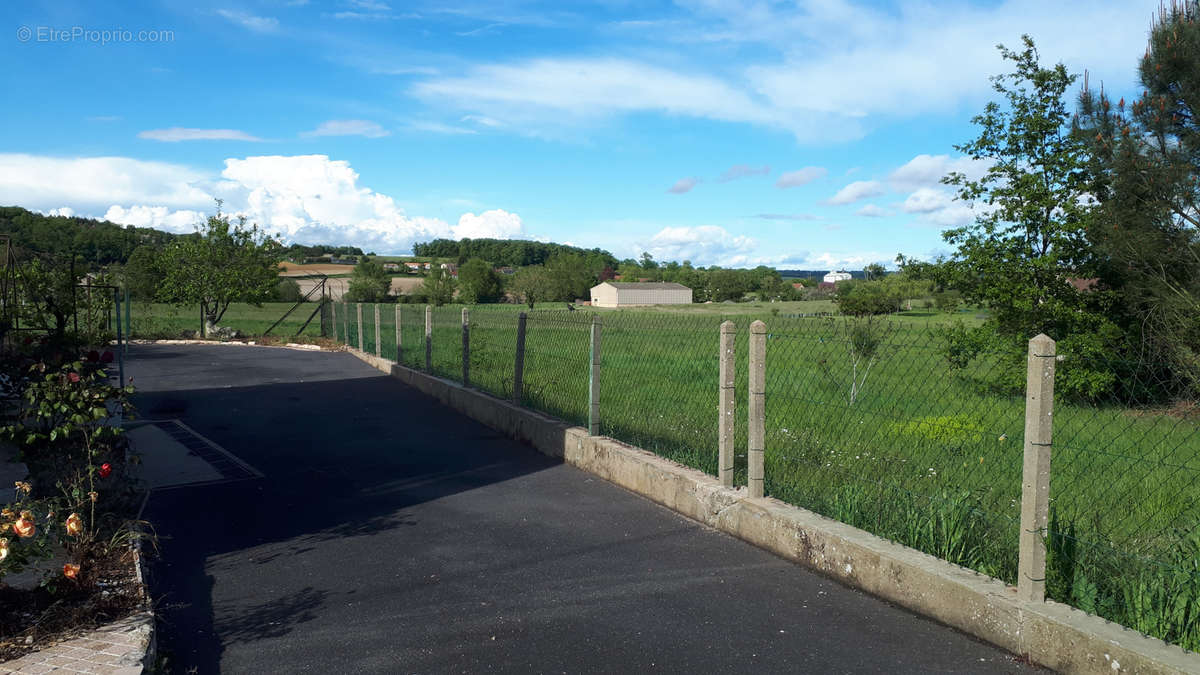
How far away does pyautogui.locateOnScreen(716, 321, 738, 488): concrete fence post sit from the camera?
6180 millimetres

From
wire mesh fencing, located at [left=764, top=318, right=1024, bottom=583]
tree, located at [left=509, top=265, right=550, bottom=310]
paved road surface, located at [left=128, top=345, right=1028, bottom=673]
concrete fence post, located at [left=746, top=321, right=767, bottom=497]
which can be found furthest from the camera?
tree, located at [left=509, top=265, right=550, bottom=310]

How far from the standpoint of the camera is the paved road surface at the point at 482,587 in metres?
3.97

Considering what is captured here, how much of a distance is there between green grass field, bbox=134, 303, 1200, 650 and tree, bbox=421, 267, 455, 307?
53.7 m

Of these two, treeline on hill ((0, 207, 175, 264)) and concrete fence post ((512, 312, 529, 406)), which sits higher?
treeline on hill ((0, 207, 175, 264))

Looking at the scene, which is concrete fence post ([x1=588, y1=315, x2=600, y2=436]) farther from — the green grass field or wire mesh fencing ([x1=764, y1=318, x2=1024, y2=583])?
wire mesh fencing ([x1=764, y1=318, x2=1024, y2=583])

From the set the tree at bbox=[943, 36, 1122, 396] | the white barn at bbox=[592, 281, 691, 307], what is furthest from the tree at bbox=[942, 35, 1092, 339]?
the white barn at bbox=[592, 281, 691, 307]

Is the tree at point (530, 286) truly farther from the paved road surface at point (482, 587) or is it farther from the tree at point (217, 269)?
the paved road surface at point (482, 587)

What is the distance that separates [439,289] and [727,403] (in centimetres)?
6254

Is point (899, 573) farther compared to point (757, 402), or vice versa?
point (757, 402)

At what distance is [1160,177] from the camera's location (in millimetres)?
10562

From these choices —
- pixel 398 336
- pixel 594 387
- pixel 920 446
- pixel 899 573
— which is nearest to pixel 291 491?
pixel 594 387

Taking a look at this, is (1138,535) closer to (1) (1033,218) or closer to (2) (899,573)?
(2) (899,573)

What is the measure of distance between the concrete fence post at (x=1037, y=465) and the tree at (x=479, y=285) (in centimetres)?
6344

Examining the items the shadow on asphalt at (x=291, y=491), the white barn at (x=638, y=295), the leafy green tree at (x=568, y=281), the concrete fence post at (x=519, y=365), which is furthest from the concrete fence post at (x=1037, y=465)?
the white barn at (x=638, y=295)
